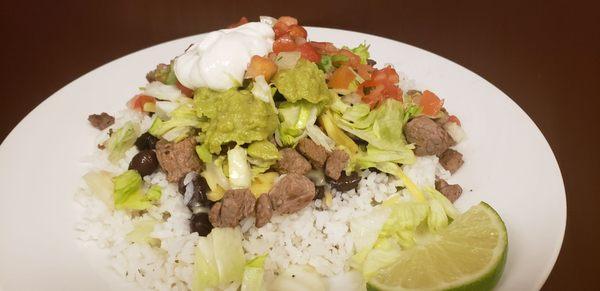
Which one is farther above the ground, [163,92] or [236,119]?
[236,119]

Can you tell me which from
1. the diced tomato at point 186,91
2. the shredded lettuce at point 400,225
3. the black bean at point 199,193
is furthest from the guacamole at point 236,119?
the shredded lettuce at point 400,225

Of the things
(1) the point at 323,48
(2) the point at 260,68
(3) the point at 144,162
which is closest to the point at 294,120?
(2) the point at 260,68

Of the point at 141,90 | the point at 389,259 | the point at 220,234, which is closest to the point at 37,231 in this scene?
the point at 220,234

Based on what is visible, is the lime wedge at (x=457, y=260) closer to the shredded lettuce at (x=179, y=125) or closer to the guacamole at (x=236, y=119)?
the guacamole at (x=236, y=119)

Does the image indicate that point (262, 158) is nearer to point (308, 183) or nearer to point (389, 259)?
point (308, 183)

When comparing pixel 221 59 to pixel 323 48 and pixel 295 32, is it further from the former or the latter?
pixel 323 48

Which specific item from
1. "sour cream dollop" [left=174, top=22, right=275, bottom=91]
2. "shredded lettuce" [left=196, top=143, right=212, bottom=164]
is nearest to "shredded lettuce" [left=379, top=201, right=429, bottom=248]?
"shredded lettuce" [left=196, top=143, right=212, bottom=164]
